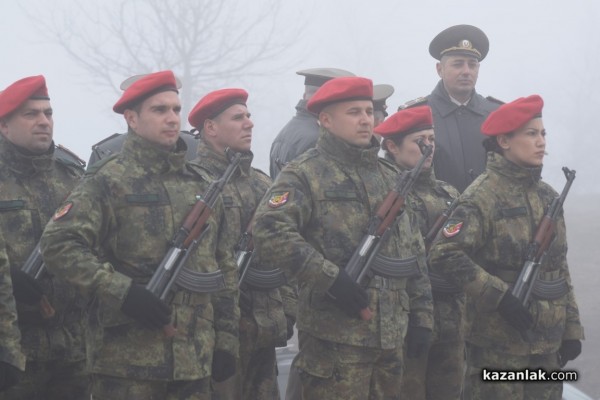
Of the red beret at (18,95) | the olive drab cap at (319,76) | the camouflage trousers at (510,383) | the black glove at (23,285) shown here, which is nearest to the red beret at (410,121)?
the olive drab cap at (319,76)

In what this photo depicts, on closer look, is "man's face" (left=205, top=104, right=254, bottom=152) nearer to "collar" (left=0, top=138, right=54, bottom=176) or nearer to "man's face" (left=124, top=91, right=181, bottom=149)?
"man's face" (left=124, top=91, right=181, bottom=149)

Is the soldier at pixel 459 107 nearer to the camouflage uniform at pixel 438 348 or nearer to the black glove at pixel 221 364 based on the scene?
the camouflage uniform at pixel 438 348

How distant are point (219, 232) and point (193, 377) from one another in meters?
0.86

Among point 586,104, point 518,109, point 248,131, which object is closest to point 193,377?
point 248,131

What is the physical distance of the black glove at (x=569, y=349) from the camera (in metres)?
5.65

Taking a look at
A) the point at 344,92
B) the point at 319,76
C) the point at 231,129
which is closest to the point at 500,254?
the point at 344,92

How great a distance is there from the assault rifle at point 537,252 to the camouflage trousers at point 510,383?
0.36 m

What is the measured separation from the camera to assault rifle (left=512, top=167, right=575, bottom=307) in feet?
17.8

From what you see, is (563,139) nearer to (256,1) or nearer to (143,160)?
(256,1)

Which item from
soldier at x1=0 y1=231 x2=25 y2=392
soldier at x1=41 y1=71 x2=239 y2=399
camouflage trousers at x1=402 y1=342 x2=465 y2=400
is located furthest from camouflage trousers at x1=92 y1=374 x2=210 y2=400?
camouflage trousers at x1=402 y1=342 x2=465 y2=400

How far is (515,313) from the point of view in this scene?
17.5ft

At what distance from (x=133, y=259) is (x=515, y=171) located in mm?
2511

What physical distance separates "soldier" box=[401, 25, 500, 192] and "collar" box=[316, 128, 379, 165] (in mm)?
1865

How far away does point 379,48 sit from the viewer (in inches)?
1617
